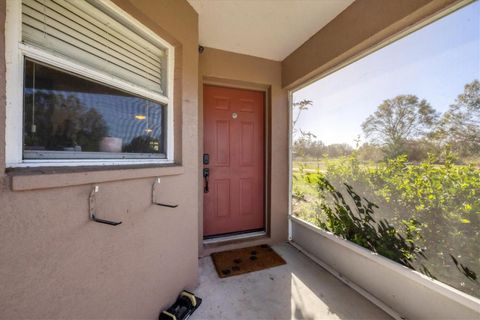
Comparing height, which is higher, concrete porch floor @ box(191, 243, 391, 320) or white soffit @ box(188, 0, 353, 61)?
white soffit @ box(188, 0, 353, 61)

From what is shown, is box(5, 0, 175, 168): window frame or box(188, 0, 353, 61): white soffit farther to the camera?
box(188, 0, 353, 61): white soffit

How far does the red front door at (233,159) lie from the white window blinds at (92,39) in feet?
3.44

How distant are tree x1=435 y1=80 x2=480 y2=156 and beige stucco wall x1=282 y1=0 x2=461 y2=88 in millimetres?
583

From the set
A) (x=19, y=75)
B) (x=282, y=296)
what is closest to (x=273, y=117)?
(x=282, y=296)

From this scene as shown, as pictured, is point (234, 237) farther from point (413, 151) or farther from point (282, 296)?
point (413, 151)

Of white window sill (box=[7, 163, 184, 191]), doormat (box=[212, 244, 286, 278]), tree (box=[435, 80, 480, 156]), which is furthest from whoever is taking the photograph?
doormat (box=[212, 244, 286, 278])

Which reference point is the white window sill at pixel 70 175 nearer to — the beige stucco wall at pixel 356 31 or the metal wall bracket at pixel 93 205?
the metal wall bracket at pixel 93 205

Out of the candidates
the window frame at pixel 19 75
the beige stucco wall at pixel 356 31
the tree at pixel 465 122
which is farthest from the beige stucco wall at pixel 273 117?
the tree at pixel 465 122

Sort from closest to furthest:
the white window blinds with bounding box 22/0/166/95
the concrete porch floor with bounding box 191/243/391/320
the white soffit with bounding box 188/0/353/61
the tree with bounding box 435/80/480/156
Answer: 1. the white window blinds with bounding box 22/0/166/95
2. the tree with bounding box 435/80/480/156
3. the concrete porch floor with bounding box 191/243/391/320
4. the white soffit with bounding box 188/0/353/61

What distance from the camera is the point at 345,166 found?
6.49 ft

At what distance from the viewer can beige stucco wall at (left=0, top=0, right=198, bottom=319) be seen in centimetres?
72

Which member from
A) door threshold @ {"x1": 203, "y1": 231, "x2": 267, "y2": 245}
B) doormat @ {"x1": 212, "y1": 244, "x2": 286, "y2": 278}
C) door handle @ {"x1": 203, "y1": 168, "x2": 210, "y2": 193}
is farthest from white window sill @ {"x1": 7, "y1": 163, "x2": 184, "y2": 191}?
door threshold @ {"x1": 203, "y1": 231, "x2": 267, "y2": 245}

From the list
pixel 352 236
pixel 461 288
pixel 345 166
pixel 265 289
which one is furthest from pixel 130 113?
pixel 461 288

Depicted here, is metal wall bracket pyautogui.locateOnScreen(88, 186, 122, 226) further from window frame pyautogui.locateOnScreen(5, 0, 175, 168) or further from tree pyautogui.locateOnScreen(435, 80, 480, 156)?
tree pyautogui.locateOnScreen(435, 80, 480, 156)
